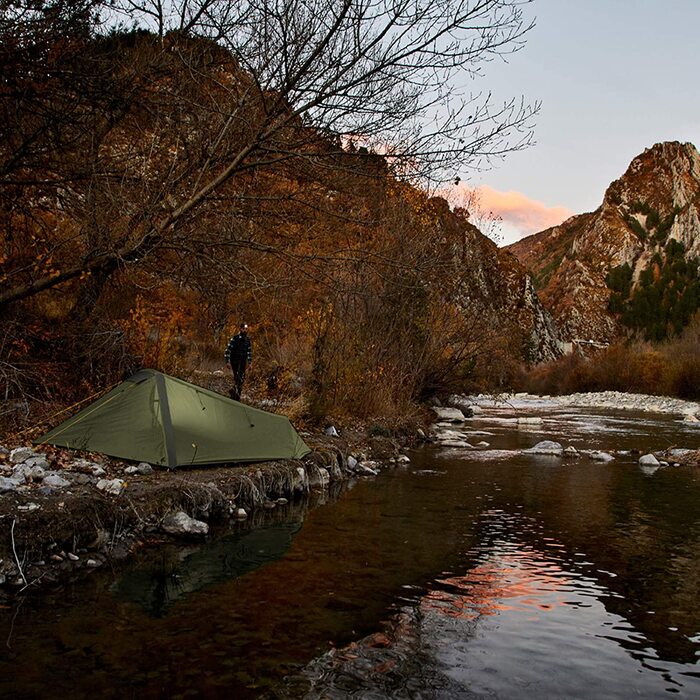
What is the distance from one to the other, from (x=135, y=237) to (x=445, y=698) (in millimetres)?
6347

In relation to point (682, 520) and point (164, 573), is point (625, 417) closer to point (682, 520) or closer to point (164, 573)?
point (682, 520)

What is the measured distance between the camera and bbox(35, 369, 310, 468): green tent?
29.7ft

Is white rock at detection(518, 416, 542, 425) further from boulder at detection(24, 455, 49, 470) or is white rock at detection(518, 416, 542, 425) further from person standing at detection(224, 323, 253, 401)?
boulder at detection(24, 455, 49, 470)

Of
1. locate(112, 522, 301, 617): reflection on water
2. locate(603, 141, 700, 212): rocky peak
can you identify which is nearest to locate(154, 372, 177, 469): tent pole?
locate(112, 522, 301, 617): reflection on water

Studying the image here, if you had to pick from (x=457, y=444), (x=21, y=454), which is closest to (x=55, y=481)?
(x=21, y=454)

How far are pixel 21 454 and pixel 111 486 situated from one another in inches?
50.4

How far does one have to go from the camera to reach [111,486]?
294 inches

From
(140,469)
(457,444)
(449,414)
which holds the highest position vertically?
(140,469)

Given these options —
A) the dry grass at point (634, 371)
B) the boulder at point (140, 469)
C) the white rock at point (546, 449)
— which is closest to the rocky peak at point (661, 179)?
the dry grass at point (634, 371)

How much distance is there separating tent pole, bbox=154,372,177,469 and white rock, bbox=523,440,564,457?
376 inches

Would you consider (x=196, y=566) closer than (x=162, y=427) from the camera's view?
Yes

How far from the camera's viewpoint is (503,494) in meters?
11.0

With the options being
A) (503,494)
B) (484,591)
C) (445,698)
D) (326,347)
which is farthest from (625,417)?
(445,698)

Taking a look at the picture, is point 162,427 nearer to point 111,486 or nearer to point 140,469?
point 140,469
